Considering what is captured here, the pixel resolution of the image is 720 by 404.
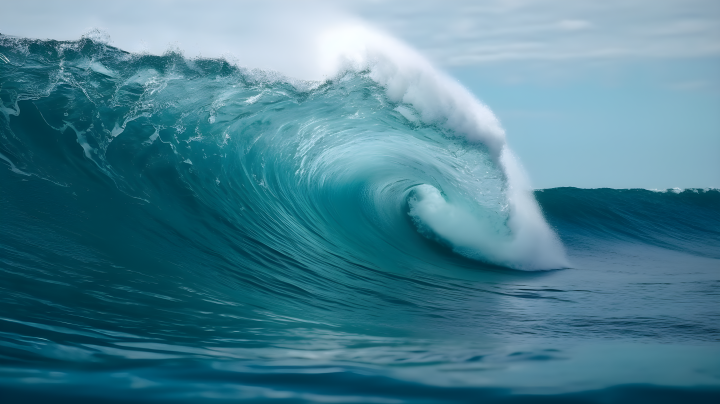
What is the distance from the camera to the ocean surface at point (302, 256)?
8.24ft

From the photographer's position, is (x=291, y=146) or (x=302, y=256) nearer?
(x=302, y=256)

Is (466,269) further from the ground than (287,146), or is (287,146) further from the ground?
(287,146)

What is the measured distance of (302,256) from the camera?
6484mm

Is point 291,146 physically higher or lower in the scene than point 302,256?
higher

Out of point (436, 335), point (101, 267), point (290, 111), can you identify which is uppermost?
point (290, 111)

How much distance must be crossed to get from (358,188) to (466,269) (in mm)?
3593

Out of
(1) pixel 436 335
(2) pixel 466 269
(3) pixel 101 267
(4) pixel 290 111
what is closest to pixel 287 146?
(4) pixel 290 111

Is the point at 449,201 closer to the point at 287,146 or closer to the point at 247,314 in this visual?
the point at 287,146

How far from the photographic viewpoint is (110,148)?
6734mm

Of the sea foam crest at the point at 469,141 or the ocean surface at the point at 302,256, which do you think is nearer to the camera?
the ocean surface at the point at 302,256

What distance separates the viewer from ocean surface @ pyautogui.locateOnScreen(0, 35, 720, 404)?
2512 millimetres

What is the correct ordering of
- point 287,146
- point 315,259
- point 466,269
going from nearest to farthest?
1. point 315,259
2. point 466,269
3. point 287,146

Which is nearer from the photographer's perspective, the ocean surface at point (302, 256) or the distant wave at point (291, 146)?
the ocean surface at point (302, 256)

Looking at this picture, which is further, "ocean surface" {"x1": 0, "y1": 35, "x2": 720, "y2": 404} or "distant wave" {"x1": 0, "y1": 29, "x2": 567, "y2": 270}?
"distant wave" {"x1": 0, "y1": 29, "x2": 567, "y2": 270}
